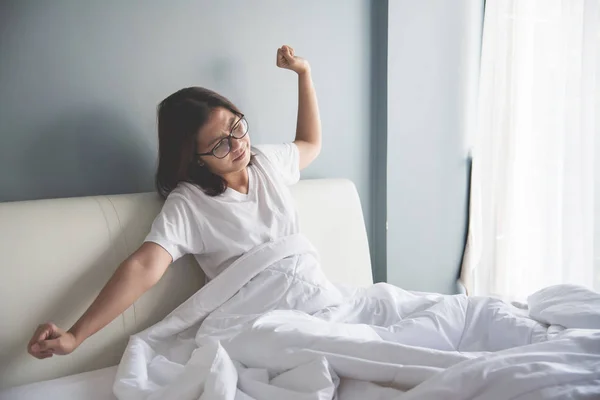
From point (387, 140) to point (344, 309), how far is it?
2.86 feet

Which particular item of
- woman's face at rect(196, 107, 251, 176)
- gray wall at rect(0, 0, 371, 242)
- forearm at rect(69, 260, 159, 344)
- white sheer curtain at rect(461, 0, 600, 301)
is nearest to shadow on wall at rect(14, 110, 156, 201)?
gray wall at rect(0, 0, 371, 242)

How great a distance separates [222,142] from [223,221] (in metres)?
0.20

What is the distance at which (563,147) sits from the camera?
205 centimetres

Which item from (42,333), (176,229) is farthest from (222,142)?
(42,333)

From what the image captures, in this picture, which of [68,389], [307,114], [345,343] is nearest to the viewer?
[345,343]

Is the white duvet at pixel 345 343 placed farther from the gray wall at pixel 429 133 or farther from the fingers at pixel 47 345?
the gray wall at pixel 429 133

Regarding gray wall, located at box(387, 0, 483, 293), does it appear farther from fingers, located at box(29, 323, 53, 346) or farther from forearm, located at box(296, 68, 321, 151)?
fingers, located at box(29, 323, 53, 346)

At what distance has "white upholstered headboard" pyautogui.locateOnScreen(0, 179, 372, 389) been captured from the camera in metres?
1.33

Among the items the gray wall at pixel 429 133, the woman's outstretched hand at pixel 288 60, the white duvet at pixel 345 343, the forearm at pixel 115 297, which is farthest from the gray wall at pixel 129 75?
the white duvet at pixel 345 343

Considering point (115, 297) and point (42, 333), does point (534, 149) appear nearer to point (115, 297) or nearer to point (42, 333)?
point (115, 297)

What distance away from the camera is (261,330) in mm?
1259

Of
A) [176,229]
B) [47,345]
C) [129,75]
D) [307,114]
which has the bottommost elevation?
[47,345]

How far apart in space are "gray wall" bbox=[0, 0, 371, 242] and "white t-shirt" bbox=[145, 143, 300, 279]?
25 cm

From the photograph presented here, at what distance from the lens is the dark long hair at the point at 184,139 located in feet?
5.00
